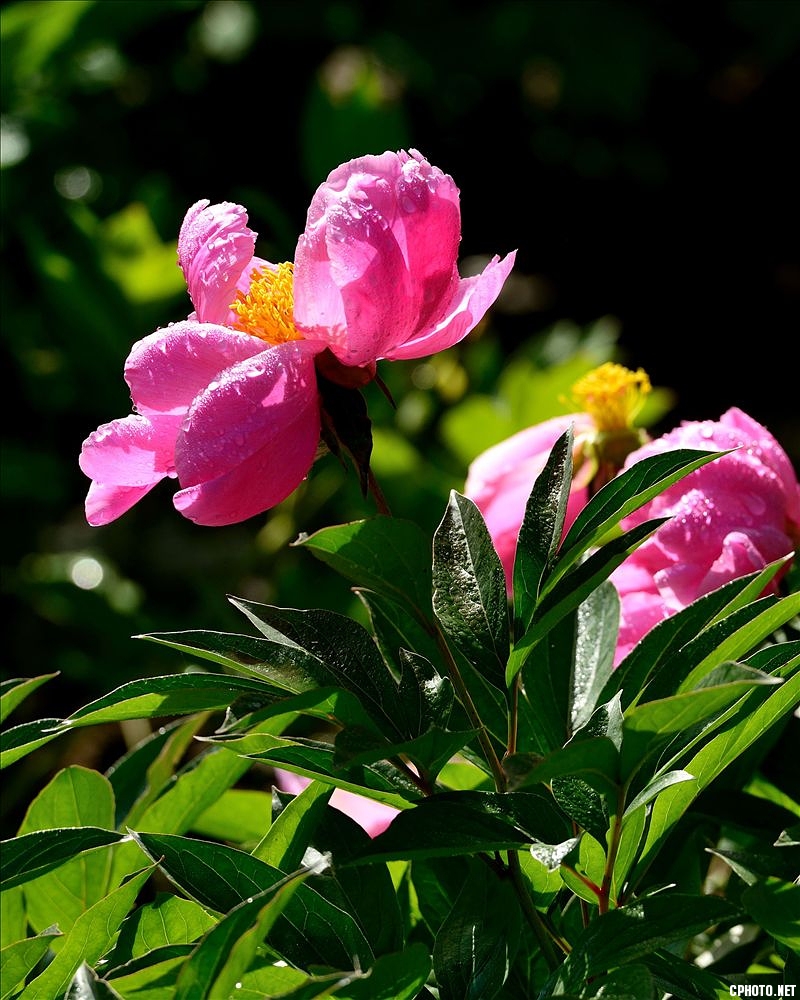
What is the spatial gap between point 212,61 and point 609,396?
198 cm

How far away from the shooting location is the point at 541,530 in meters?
0.45

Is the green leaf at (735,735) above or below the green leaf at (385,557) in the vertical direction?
Result: below

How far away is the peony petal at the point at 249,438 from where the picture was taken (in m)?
0.44

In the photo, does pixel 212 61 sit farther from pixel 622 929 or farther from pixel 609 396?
pixel 622 929

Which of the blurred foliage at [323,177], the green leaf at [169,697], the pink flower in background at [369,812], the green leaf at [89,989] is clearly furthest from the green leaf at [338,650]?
the blurred foliage at [323,177]

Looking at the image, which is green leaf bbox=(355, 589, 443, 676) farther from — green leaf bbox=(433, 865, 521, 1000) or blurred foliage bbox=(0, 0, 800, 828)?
blurred foliage bbox=(0, 0, 800, 828)

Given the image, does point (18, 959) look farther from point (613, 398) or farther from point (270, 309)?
point (613, 398)

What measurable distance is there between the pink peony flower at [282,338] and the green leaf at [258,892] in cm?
12

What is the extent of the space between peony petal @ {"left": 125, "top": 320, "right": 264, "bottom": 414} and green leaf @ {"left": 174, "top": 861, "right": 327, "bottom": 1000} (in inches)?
7.3

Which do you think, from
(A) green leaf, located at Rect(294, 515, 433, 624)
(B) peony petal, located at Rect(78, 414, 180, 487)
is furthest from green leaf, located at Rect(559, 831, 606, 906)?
(B) peony petal, located at Rect(78, 414, 180, 487)

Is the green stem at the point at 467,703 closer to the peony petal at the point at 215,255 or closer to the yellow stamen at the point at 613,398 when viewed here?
the peony petal at the point at 215,255

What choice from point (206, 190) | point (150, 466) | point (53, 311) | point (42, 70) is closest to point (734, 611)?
point (150, 466)

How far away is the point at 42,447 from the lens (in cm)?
167

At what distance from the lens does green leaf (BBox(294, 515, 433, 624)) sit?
1.39ft
